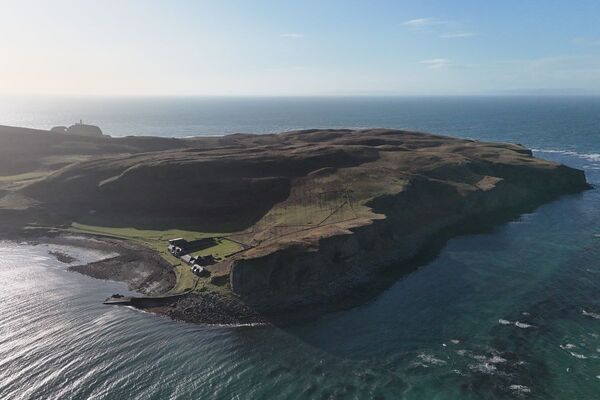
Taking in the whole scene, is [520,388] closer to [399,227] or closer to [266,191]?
[399,227]

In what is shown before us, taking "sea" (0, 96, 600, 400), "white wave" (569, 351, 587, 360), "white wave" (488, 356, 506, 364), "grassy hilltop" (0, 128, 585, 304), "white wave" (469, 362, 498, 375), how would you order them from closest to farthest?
A: "sea" (0, 96, 600, 400), "white wave" (469, 362, 498, 375), "white wave" (488, 356, 506, 364), "white wave" (569, 351, 587, 360), "grassy hilltop" (0, 128, 585, 304)

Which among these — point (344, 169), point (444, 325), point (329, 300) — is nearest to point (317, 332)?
point (329, 300)

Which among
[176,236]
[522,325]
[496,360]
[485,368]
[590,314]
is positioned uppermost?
[176,236]

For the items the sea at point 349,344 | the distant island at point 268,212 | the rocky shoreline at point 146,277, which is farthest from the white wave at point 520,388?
the rocky shoreline at point 146,277

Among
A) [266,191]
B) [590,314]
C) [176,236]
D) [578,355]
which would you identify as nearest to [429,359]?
[578,355]

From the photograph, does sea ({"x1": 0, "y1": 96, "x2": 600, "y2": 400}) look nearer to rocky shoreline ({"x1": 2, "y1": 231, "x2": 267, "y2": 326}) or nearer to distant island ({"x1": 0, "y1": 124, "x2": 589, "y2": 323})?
rocky shoreline ({"x1": 2, "y1": 231, "x2": 267, "y2": 326})

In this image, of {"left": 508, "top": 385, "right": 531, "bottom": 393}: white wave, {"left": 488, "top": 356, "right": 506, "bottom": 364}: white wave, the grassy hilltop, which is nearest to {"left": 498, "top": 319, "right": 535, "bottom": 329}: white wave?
{"left": 488, "top": 356, "right": 506, "bottom": 364}: white wave

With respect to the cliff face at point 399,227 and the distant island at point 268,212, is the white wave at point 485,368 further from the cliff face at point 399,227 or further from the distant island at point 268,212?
the cliff face at point 399,227

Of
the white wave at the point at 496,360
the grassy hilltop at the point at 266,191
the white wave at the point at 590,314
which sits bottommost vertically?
the white wave at the point at 496,360
